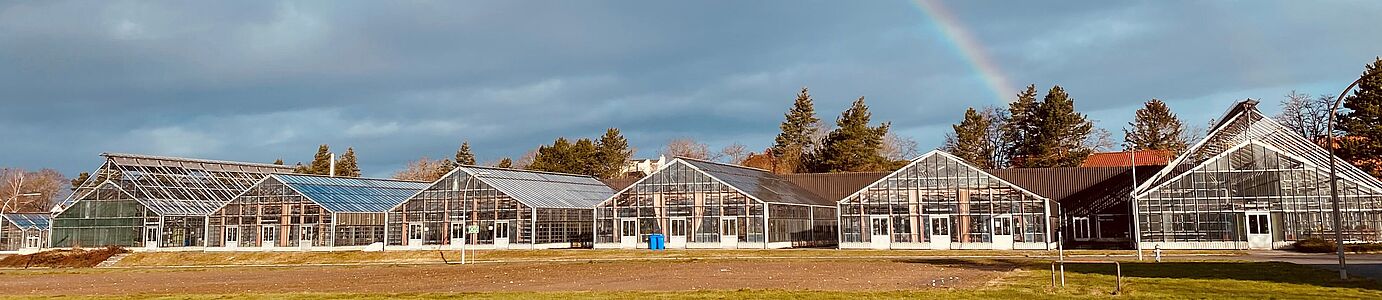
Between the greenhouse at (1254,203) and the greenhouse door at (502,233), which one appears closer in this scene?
the greenhouse at (1254,203)

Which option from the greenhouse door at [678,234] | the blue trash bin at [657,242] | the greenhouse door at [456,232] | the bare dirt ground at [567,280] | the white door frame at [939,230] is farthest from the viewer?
the greenhouse door at [456,232]

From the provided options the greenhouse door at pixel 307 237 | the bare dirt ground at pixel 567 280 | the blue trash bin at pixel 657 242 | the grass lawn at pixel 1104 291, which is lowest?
the grass lawn at pixel 1104 291

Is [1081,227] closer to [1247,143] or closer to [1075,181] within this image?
[1075,181]

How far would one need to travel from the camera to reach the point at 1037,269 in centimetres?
3325

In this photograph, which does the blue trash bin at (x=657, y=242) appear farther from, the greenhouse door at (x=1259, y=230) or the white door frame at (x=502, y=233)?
the greenhouse door at (x=1259, y=230)

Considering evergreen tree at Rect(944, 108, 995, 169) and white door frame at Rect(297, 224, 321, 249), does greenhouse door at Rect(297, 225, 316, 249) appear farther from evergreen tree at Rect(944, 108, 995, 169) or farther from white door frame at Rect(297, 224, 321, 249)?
evergreen tree at Rect(944, 108, 995, 169)

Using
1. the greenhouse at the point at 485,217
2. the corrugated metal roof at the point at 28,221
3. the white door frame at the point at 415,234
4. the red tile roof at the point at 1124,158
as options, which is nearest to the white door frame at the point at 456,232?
the greenhouse at the point at 485,217

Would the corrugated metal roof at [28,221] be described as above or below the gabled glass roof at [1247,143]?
below

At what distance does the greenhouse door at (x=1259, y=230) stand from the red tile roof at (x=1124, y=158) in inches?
1172

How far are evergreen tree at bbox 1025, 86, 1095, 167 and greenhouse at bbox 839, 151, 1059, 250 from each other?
24.0 m

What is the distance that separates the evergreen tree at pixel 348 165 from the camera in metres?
128

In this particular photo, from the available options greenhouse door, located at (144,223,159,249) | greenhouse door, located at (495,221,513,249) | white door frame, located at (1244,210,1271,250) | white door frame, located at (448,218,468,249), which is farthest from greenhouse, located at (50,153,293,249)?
white door frame, located at (1244,210,1271,250)

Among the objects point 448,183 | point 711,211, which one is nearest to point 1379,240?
point 711,211

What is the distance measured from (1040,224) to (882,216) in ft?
26.7
